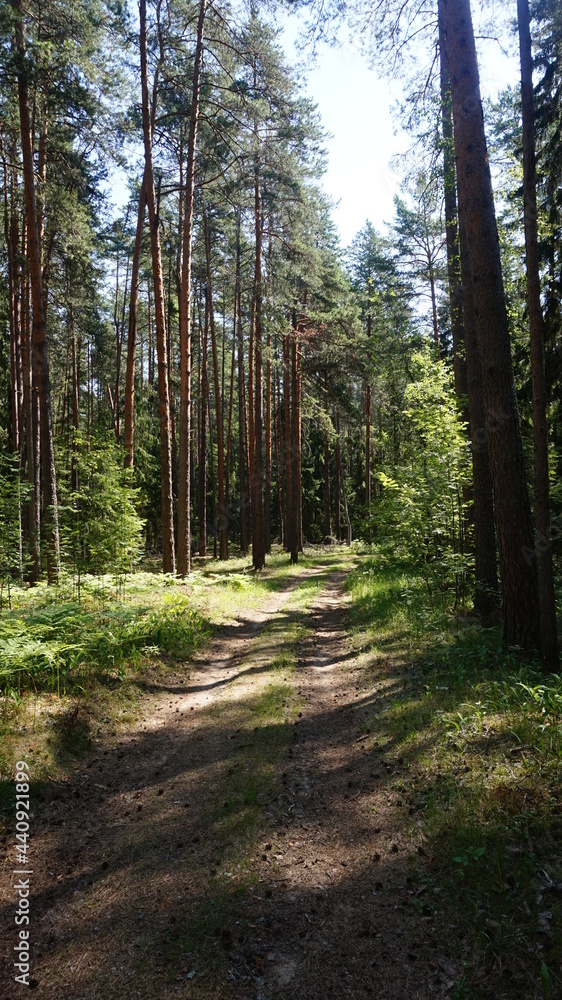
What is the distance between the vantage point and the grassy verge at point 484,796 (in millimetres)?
2586

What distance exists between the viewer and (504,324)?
235 inches

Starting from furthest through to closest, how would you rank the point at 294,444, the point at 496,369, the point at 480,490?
the point at 294,444 → the point at 480,490 → the point at 496,369

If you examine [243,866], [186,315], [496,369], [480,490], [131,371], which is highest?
[186,315]

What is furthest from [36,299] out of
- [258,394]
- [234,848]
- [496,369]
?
[234,848]

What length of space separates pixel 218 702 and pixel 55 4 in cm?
1479

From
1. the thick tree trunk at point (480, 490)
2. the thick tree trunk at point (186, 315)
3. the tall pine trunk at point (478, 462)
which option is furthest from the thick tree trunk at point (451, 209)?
the thick tree trunk at point (186, 315)

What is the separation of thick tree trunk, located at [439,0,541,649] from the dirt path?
2.23 meters

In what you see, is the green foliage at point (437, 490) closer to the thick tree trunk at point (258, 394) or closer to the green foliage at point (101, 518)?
the green foliage at point (101, 518)

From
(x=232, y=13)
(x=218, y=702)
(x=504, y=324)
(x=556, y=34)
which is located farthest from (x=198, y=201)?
(x=218, y=702)

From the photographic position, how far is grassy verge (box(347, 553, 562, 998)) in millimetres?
2586

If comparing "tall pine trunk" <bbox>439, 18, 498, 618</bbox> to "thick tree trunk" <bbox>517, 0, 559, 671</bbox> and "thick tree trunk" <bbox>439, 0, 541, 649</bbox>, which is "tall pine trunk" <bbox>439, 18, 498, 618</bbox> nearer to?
"thick tree trunk" <bbox>439, 0, 541, 649</bbox>

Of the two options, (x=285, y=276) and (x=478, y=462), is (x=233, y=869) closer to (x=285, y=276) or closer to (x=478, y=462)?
(x=478, y=462)

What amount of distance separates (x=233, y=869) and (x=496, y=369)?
5.52 meters

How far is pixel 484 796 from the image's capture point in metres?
3.59
